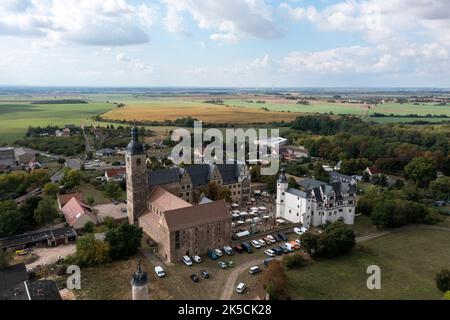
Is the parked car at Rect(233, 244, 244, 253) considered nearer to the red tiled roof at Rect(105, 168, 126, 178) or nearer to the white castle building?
the white castle building

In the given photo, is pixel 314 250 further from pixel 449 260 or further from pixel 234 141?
pixel 234 141

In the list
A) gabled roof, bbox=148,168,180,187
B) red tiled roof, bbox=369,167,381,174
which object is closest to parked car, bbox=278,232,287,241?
gabled roof, bbox=148,168,180,187

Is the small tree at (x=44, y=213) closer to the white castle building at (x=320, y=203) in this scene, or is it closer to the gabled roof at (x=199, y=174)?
the gabled roof at (x=199, y=174)

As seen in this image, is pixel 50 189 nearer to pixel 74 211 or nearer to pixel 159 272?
pixel 74 211

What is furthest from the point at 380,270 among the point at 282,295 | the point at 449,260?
the point at 282,295

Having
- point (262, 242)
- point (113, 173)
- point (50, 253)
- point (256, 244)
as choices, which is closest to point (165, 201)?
point (256, 244)
